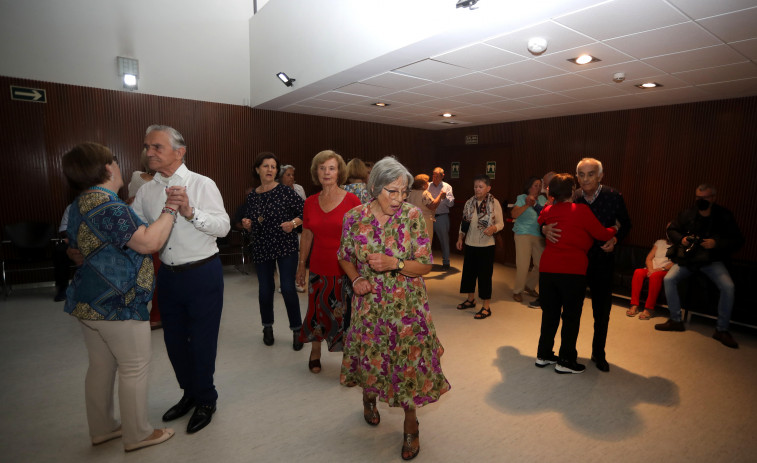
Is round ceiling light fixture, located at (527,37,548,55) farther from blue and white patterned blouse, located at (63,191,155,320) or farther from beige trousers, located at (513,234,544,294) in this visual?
blue and white patterned blouse, located at (63,191,155,320)

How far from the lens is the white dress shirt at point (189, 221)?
7.47 feet

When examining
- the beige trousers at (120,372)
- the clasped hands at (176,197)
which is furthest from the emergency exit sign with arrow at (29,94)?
the clasped hands at (176,197)

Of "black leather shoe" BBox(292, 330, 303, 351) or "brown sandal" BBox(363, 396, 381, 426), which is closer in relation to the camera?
"brown sandal" BBox(363, 396, 381, 426)

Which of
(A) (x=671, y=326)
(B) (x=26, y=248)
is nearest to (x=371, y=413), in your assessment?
(A) (x=671, y=326)

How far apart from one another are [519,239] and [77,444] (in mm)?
4924

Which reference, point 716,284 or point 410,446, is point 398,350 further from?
point 716,284

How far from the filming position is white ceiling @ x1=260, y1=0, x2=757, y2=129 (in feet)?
9.67

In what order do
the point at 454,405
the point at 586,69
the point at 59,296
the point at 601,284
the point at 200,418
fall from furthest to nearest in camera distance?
the point at 59,296
the point at 586,69
the point at 601,284
the point at 454,405
the point at 200,418

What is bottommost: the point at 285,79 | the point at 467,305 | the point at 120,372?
the point at 467,305

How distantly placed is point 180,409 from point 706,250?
528 cm

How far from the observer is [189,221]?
2.22 meters

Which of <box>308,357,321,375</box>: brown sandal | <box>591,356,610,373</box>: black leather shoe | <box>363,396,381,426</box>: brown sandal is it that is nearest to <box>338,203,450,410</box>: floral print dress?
<box>363,396,381,426</box>: brown sandal

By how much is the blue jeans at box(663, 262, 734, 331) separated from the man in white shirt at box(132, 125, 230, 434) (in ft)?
16.0

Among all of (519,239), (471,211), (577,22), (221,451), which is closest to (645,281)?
(519,239)
